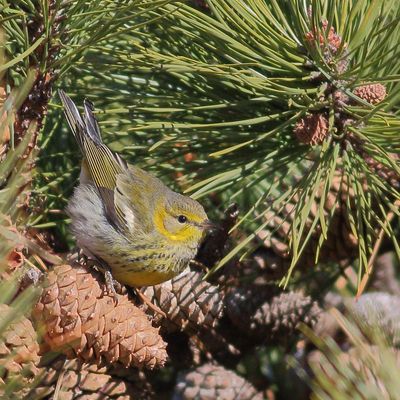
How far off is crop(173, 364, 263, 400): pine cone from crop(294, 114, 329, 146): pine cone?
55 centimetres

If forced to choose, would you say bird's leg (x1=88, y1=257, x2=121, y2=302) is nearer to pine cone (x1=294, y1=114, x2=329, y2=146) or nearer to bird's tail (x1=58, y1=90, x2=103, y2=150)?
bird's tail (x1=58, y1=90, x2=103, y2=150)

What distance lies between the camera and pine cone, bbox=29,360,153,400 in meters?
1.42

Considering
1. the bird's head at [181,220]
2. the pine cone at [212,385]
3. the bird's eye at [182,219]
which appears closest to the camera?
the pine cone at [212,385]

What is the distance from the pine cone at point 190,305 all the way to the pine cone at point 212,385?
11 centimetres

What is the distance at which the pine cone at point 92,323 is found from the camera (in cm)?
134

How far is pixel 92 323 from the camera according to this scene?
1.39 m

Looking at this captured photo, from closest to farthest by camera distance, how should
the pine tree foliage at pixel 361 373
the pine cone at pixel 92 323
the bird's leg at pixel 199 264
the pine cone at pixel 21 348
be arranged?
the pine tree foliage at pixel 361 373 → the pine cone at pixel 21 348 → the pine cone at pixel 92 323 → the bird's leg at pixel 199 264

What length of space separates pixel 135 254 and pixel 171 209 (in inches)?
14.3

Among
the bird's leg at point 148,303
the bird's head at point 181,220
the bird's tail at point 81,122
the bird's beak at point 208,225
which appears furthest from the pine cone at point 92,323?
the bird's head at point 181,220

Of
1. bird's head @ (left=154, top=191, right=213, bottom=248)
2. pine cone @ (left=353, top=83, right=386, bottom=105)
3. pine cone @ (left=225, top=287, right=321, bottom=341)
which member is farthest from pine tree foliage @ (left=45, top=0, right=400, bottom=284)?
bird's head @ (left=154, top=191, right=213, bottom=248)

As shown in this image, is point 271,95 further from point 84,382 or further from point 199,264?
point 84,382

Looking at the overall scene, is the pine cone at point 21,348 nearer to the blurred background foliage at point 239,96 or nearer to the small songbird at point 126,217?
the blurred background foliage at point 239,96

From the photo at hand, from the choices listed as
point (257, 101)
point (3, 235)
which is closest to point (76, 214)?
point (257, 101)

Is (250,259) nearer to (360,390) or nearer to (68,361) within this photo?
(68,361)
